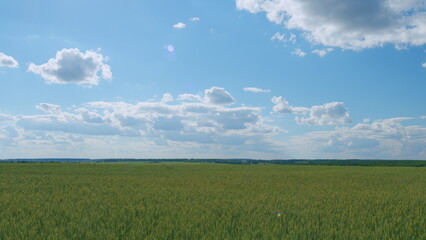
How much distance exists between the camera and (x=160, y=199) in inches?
521

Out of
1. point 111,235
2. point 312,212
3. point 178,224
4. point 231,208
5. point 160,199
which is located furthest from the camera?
point 160,199

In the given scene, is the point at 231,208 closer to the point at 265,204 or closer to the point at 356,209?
the point at 265,204

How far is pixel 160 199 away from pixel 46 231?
5.66 m

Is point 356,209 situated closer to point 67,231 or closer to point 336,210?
point 336,210

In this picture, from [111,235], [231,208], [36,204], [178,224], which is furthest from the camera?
[36,204]

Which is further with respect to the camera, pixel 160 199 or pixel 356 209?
pixel 160 199

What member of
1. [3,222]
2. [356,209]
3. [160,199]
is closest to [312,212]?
[356,209]

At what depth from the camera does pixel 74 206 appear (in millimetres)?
11320

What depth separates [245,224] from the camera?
8.63m

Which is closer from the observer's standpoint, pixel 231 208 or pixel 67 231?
pixel 67 231

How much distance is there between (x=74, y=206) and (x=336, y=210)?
9251 mm

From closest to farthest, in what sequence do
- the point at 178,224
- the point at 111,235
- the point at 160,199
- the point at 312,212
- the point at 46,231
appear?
1. the point at 111,235
2. the point at 46,231
3. the point at 178,224
4. the point at 312,212
5. the point at 160,199

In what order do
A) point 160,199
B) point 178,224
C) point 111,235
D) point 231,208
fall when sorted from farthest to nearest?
point 160,199 → point 231,208 → point 178,224 → point 111,235

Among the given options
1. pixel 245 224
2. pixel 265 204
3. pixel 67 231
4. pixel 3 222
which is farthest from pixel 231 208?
pixel 3 222
